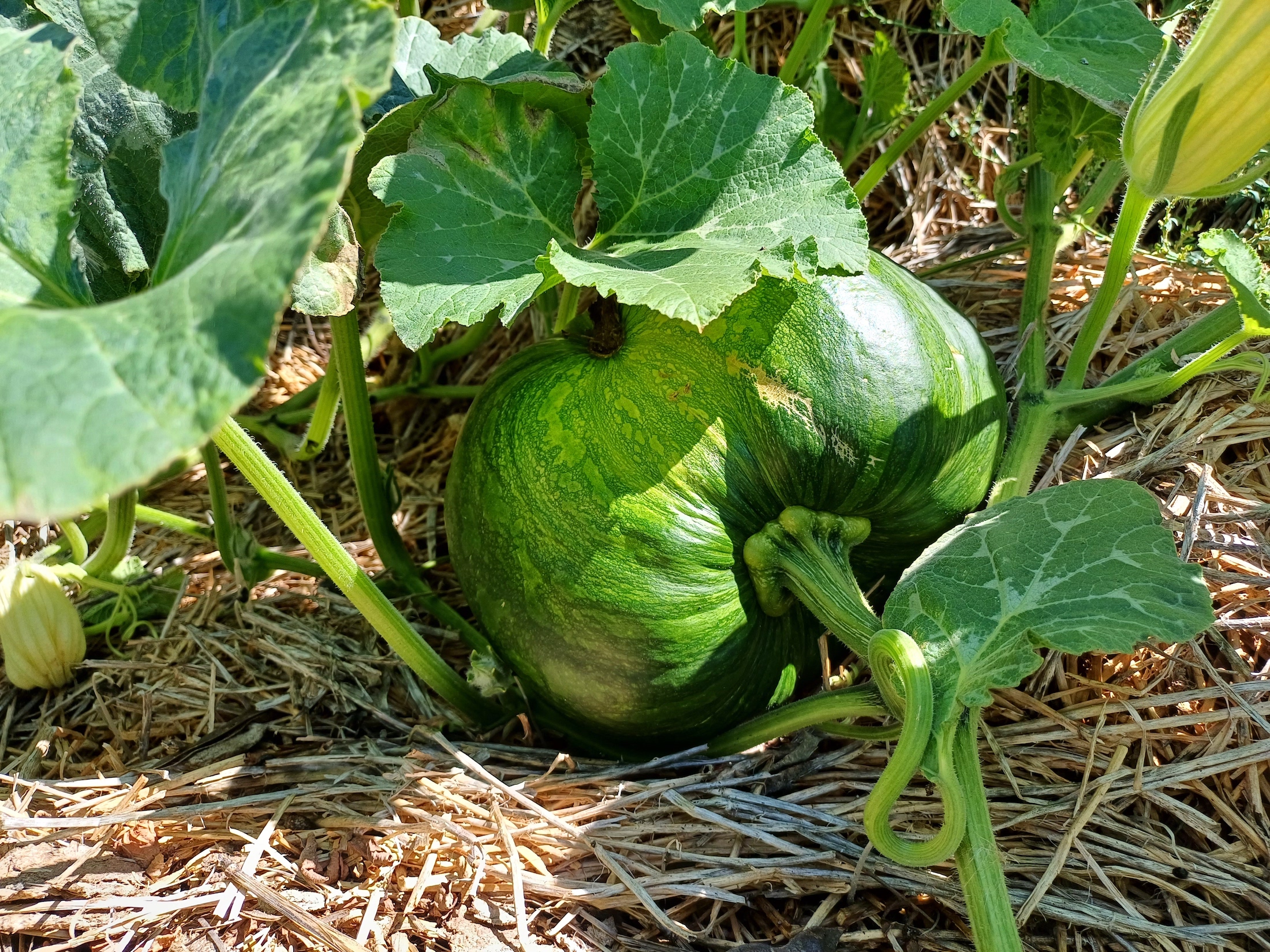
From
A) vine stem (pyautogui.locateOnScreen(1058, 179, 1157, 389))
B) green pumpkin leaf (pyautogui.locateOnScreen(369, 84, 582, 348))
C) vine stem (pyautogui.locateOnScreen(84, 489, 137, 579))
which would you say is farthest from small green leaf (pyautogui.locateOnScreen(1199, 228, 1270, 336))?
vine stem (pyautogui.locateOnScreen(84, 489, 137, 579))

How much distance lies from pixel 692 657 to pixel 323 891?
54 centimetres

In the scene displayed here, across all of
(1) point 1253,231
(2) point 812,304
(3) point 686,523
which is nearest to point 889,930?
(3) point 686,523

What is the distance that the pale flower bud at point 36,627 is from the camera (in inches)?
65.2

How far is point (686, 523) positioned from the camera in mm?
1384

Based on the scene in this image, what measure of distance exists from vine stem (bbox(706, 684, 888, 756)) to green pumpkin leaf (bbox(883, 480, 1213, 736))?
12 cm

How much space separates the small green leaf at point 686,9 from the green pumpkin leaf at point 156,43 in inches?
21.6

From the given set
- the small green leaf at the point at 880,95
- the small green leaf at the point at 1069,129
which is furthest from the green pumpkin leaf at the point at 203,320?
the small green leaf at the point at 880,95

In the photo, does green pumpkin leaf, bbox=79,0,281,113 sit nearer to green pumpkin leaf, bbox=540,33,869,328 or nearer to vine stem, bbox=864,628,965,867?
green pumpkin leaf, bbox=540,33,869,328

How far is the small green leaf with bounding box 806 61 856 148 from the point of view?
2.07 m

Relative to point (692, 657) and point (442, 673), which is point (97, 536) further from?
point (692, 657)

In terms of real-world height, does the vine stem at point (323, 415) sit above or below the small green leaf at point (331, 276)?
below

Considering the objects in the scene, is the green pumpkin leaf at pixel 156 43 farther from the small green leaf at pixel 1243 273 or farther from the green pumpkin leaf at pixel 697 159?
the small green leaf at pixel 1243 273

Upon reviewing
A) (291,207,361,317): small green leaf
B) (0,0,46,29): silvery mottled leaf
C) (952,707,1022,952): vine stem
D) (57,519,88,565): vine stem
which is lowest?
(952,707,1022,952): vine stem

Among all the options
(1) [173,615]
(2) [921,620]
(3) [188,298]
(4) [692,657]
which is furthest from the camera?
(1) [173,615]
